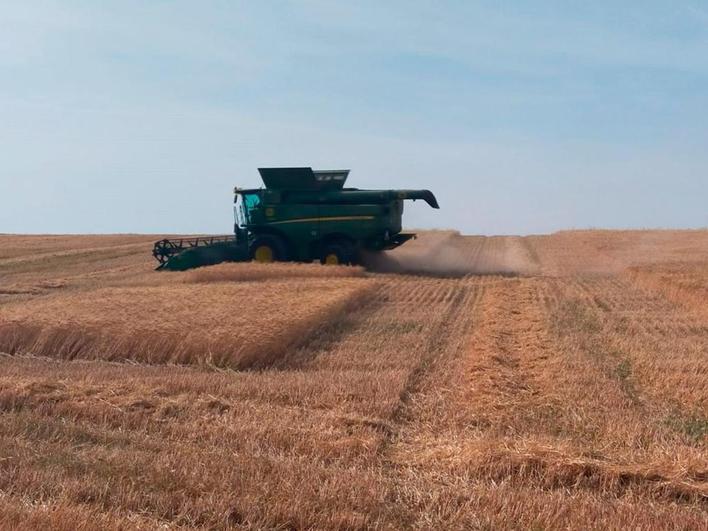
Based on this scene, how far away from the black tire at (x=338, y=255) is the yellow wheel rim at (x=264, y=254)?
63.7 inches

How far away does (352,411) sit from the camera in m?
8.59

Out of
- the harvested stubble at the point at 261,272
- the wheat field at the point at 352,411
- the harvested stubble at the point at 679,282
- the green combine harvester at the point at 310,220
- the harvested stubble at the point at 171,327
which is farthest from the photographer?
the green combine harvester at the point at 310,220

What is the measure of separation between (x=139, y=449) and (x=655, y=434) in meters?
4.35

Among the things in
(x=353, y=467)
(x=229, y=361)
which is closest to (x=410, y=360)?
(x=229, y=361)

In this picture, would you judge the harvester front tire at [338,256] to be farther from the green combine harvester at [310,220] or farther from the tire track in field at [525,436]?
the tire track in field at [525,436]

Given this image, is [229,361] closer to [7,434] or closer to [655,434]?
[7,434]

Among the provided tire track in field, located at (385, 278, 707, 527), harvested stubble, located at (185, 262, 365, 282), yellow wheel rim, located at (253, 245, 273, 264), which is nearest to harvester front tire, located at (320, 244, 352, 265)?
harvested stubble, located at (185, 262, 365, 282)

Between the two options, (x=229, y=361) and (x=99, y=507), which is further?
(x=229, y=361)

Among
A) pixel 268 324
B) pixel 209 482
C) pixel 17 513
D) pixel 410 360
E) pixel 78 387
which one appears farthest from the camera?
pixel 268 324

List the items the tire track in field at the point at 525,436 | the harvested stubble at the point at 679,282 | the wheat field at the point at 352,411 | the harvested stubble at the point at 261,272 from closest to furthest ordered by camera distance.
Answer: the wheat field at the point at 352,411, the tire track in field at the point at 525,436, the harvested stubble at the point at 679,282, the harvested stubble at the point at 261,272

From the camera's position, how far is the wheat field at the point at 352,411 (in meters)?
5.49

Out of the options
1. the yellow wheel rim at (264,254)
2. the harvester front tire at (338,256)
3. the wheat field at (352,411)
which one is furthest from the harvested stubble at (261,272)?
the wheat field at (352,411)

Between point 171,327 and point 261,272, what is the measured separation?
1053cm

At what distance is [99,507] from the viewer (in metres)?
5.22
